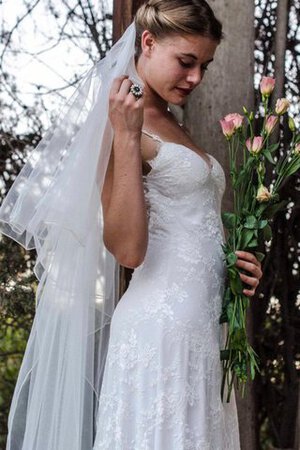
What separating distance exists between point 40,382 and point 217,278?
0.56 meters

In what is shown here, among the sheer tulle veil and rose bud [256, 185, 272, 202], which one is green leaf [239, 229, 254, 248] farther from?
the sheer tulle veil

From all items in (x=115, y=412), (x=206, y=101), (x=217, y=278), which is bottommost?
(x=115, y=412)

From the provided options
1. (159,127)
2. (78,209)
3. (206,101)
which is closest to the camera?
(78,209)

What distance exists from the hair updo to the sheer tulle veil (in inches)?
2.8

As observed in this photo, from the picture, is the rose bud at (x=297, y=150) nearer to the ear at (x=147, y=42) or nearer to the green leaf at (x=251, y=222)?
the green leaf at (x=251, y=222)

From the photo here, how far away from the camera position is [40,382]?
2.42 metres

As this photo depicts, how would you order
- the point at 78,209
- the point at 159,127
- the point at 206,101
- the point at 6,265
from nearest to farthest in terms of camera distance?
the point at 78,209, the point at 159,127, the point at 206,101, the point at 6,265

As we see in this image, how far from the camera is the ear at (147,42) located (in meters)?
2.43

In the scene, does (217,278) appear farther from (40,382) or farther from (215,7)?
(215,7)

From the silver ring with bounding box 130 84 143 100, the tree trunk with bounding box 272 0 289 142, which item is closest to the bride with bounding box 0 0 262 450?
the silver ring with bounding box 130 84 143 100

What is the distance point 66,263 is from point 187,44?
26.5 inches

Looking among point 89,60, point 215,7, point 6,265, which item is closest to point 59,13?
point 89,60

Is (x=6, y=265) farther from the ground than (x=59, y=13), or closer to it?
closer to it

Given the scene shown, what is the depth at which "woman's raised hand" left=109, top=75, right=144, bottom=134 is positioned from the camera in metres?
2.19
